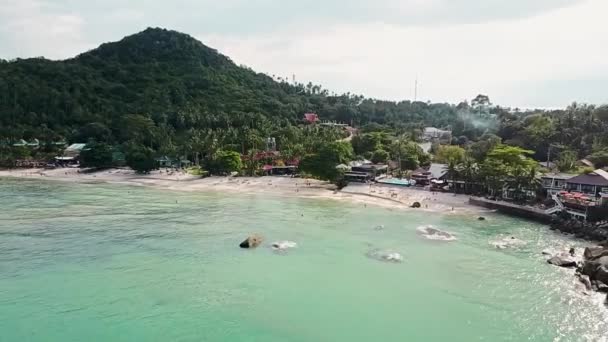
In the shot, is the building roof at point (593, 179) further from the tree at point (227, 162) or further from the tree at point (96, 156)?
the tree at point (96, 156)

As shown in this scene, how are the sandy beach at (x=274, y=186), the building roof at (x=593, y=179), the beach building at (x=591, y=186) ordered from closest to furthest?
the beach building at (x=591, y=186)
the building roof at (x=593, y=179)
the sandy beach at (x=274, y=186)

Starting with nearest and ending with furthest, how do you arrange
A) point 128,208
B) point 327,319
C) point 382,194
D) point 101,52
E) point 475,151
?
point 327,319
point 128,208
point 382,194
point 475,151
point 101,52

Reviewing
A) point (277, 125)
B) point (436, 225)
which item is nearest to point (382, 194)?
point (436, 225)

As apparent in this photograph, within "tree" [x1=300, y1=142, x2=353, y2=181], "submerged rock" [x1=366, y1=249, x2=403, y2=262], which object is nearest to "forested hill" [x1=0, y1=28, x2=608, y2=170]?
"tree" [x1=300, y1=142, x2=353, y2=181]

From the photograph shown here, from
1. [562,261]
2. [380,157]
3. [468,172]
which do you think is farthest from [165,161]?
[562,261]

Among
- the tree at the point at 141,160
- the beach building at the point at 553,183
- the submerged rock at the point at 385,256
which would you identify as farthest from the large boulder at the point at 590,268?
the tree at the point at 141,160

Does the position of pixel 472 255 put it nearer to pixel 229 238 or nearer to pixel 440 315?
pixel 440 315

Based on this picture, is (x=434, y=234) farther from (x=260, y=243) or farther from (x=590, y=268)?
(x=260, y=243)
